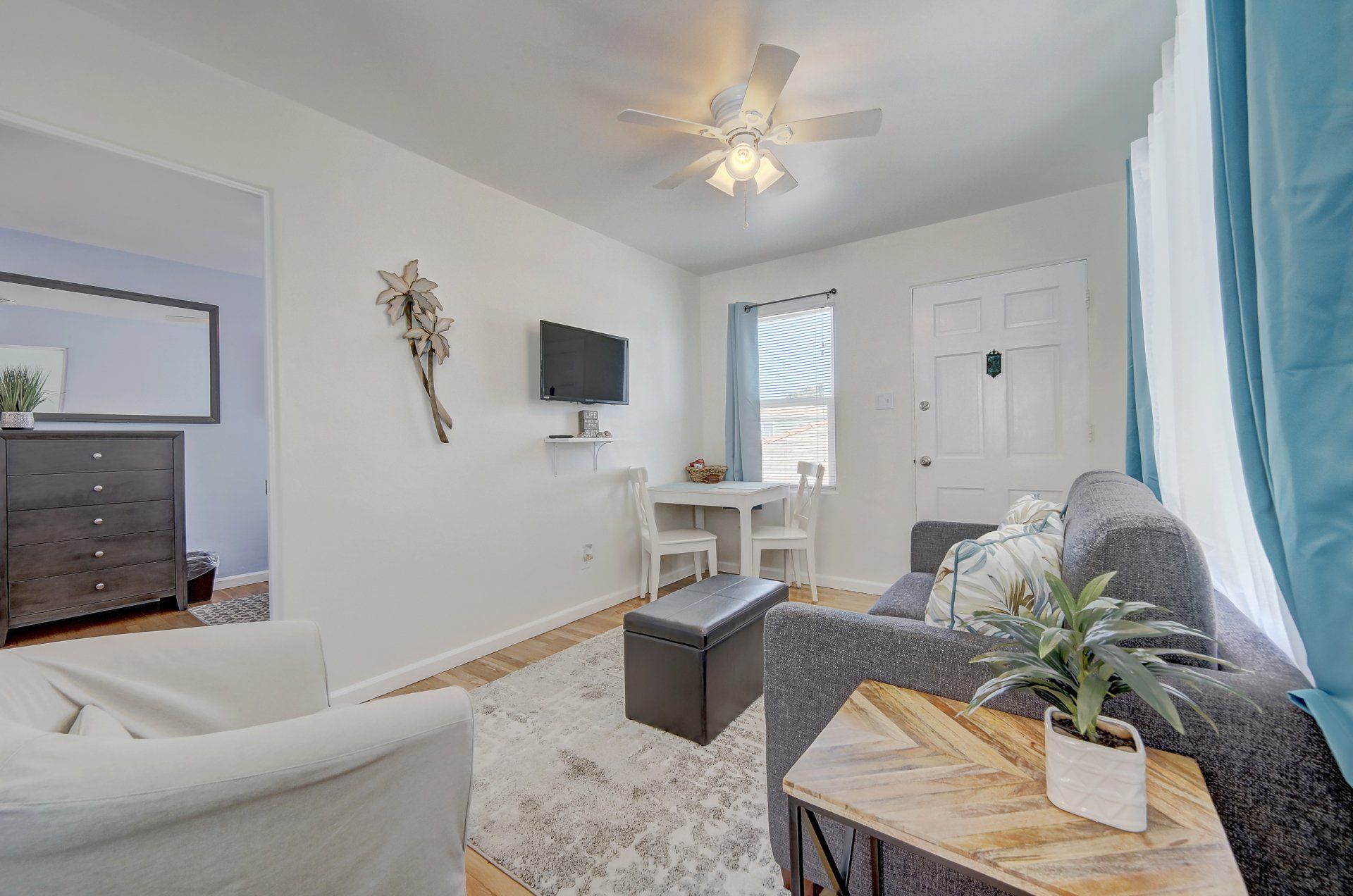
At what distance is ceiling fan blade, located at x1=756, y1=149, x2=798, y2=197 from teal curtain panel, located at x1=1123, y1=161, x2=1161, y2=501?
1421mm

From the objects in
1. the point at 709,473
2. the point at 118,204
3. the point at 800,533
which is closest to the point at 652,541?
the point at 709,473

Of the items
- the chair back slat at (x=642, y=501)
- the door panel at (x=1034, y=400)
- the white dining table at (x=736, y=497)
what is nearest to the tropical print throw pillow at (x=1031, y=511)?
the door panel at (x=1034, y=400)

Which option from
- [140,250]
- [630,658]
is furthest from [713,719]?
[140,250]

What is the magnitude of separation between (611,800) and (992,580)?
1.30 metres

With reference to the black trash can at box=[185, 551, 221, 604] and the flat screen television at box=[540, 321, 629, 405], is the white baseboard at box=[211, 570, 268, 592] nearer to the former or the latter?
the black trash can at box=[185, 551, 221, 604]

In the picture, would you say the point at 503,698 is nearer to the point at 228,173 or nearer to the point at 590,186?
the point at 228,173

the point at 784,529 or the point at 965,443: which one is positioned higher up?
the point at 965,443

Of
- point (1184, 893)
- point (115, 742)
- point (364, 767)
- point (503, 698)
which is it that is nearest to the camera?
point (1184, 893)

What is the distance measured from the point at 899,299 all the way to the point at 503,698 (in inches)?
135

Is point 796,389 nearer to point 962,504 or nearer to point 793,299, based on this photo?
point 793,299

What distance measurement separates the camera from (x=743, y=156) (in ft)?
7.05

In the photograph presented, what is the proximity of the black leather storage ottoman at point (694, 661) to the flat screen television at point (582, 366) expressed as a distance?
5.06ft

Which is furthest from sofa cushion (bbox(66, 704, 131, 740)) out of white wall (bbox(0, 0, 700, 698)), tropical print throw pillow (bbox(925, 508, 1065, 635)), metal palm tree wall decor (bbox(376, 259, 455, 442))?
metal palm tree wall decor (bbox(376, 259, 455, 442))

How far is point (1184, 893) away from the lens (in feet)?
1.91
